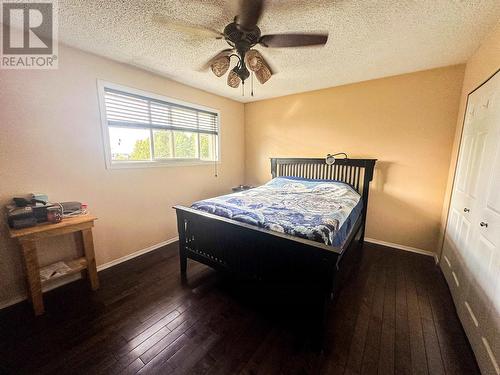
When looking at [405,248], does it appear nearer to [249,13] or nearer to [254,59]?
[254,59]

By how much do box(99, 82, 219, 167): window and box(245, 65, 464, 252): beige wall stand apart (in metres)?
1.79

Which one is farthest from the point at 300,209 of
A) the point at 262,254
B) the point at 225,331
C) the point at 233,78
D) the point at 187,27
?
the point at 187,27

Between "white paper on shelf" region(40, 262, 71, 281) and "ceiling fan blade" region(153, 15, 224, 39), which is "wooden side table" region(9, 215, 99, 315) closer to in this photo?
"white paper on shelf" region(40, 262, 71, 281)

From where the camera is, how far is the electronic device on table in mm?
1571

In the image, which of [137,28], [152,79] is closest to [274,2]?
[137,28]

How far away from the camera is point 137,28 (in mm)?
1674

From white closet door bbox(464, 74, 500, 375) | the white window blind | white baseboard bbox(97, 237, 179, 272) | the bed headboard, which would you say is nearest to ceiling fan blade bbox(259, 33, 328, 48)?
white closet door bbox(464, 74, 500, 375)

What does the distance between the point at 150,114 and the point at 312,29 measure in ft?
6.96

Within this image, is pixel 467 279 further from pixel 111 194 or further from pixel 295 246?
pixel 111 194

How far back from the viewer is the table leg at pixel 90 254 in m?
1.85

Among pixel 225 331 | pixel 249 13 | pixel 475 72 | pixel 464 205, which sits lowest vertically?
pixel 225 331

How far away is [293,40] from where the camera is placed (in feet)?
4.98

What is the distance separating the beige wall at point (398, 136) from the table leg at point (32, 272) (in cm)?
355

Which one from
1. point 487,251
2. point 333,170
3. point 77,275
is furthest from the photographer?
point 333,170
